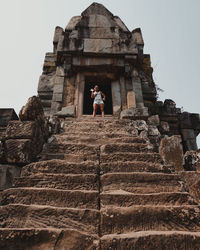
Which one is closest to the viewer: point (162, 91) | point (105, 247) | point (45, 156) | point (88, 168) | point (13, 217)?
point (105, 247)

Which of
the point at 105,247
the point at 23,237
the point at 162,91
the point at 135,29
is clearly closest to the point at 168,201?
the point at 105,247

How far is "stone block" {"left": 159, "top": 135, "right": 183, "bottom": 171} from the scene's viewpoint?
3.51m

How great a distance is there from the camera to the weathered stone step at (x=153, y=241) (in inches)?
56.5

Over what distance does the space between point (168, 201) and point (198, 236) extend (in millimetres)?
467

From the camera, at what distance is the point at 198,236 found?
1.51 m

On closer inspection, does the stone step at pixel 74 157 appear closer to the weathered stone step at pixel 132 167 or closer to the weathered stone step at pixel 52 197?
the weathered stone step at pixel 132 167

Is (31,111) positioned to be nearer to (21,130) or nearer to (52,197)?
(21,130)

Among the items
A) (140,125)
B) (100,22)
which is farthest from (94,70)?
(140,125)

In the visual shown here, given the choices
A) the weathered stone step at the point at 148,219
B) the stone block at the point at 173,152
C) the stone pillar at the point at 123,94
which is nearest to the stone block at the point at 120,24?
the stone pillar at the point at 123,94

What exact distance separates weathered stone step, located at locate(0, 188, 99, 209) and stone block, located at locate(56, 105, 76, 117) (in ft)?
11.7

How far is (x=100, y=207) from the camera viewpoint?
6.19 feet

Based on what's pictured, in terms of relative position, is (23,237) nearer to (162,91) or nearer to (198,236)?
(198,236)

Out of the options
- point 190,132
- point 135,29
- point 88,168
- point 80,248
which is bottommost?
point 80,248

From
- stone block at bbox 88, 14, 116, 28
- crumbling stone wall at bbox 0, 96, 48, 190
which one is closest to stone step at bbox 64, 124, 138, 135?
crumbling stone wall at bbox 0, 96, 48, 190
